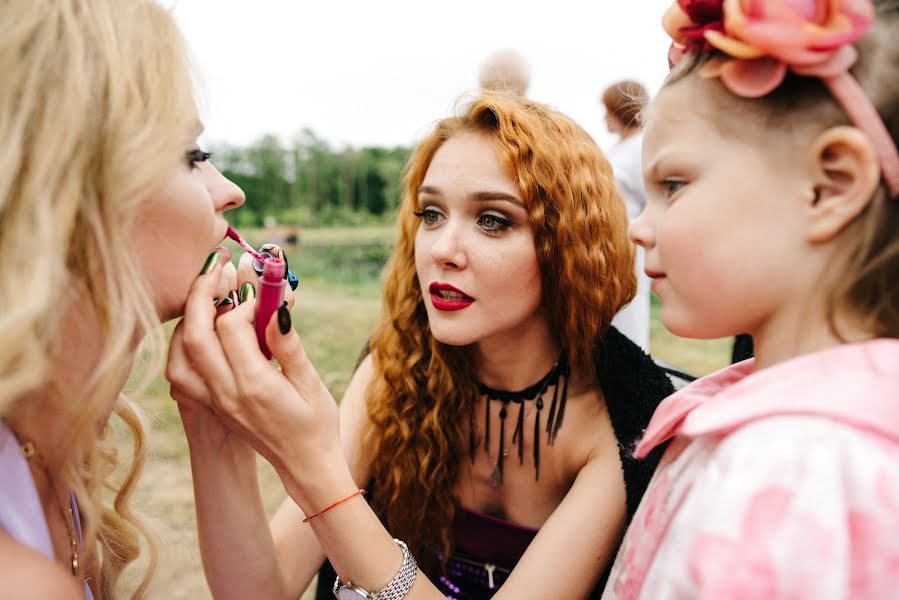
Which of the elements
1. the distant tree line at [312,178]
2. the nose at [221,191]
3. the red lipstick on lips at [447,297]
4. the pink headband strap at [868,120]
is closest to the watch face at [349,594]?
the red lipstick on lips at [447,297]

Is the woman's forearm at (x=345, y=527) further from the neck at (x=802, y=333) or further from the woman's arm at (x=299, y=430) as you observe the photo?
the neck at (x=802, y=333)

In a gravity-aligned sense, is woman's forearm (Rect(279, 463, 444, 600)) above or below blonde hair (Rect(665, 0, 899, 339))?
below

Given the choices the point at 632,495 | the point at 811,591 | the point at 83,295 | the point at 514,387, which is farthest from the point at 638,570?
the point at 83,295

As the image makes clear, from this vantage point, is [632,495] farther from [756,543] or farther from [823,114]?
[823,114]

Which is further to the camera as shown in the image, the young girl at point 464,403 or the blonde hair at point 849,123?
the young girl at point 464,403

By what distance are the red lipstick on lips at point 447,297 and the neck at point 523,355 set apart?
22cm

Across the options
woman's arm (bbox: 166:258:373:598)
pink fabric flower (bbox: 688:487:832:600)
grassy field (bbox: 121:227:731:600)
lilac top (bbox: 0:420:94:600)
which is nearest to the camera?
pink fabric flower (bbox: 688:487:832:600)

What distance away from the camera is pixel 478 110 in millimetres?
1738

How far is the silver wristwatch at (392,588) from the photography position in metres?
1.32

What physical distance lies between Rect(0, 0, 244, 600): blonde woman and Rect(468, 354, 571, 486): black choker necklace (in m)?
0.99

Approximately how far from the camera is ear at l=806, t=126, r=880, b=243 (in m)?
0.83

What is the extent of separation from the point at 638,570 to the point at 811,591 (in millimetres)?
323

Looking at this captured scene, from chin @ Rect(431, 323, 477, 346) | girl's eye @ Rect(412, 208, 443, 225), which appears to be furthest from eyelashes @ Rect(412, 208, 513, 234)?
chin @ Rect(431, 323, 477, 346)

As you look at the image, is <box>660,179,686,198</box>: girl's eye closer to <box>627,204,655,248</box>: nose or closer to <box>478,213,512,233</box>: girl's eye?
<box>627,204,655,248</box>: nose
